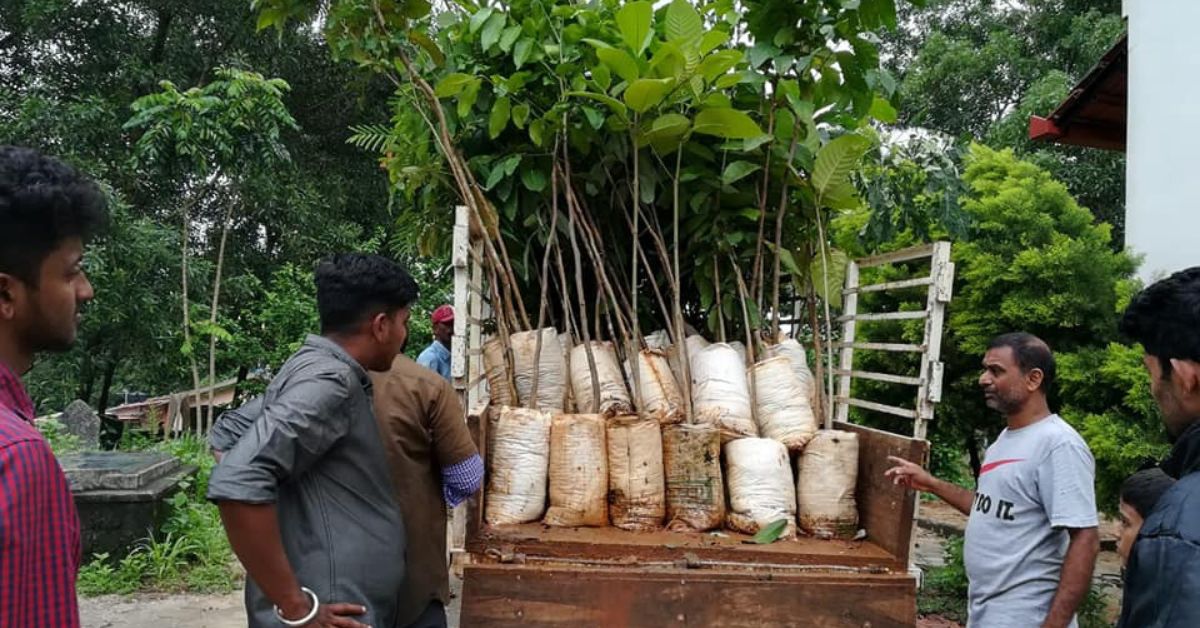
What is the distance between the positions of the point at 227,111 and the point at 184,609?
4459 mm

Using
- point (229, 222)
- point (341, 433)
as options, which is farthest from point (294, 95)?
point (341, 433)

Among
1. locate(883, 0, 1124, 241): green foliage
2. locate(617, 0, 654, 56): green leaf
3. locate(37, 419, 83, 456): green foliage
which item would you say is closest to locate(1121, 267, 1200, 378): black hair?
locate(617, 0, 654, 56): green leaf

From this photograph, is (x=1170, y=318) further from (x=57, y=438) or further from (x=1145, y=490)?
(x=57, y=438)

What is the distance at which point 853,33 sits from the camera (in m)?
3.51

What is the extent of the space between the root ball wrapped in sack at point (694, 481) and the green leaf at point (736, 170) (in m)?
0.97

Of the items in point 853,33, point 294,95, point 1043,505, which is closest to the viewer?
point 1043,505

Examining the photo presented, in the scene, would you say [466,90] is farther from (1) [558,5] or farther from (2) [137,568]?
(2) [137,568]

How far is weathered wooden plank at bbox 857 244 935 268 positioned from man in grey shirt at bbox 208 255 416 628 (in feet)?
7.50

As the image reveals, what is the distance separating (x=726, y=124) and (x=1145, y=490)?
1.87 metres

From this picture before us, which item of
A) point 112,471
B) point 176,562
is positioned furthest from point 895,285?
point 112,471

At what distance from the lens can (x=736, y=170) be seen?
3.50 meters

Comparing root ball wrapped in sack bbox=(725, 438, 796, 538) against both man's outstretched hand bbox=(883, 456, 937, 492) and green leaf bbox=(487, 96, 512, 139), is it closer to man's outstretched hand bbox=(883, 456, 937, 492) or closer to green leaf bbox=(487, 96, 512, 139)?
man's outstretched hand bbox=(883, 456, 937, 492)

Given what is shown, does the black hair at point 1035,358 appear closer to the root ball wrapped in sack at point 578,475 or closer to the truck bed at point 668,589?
the truck bed at point 668,589

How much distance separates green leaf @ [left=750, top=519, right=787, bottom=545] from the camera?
2.98 m
